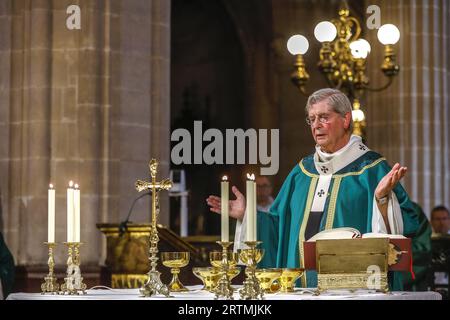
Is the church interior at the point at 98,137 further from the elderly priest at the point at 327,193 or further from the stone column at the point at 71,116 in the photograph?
the elderly priest at the point at 327,193

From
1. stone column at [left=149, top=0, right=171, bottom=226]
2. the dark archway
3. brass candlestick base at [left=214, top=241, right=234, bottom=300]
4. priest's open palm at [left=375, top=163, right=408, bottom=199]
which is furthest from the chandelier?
brass candlestick base at [left=214, top=241, right=234, bottom=300]

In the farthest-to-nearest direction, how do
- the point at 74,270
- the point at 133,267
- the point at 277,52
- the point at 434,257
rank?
the point at 277,52
the point at 434,257
the point at 133,267
the point at 74,270

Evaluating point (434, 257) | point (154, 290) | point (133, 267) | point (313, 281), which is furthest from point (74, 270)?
point (434, 257)

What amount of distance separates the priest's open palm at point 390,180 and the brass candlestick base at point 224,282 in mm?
1130

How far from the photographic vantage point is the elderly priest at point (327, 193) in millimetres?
7922

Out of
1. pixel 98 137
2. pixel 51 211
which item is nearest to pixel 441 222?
pixel 98 137

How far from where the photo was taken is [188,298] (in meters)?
6.38

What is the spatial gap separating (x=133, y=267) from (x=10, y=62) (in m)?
2.79

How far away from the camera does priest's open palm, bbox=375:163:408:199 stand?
23.1 ft

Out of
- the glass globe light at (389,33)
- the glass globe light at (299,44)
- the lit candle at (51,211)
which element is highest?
the glass globe light at (389,33)

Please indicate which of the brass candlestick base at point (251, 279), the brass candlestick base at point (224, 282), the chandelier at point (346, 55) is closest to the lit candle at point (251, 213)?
the brass candlestick base at point (251, 279)

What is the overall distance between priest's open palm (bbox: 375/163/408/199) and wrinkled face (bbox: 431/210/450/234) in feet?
24.5

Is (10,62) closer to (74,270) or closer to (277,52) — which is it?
(74,270)

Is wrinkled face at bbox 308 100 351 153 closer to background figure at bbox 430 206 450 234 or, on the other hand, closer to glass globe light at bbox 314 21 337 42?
glass globe light at bbox 314 21 337 42
